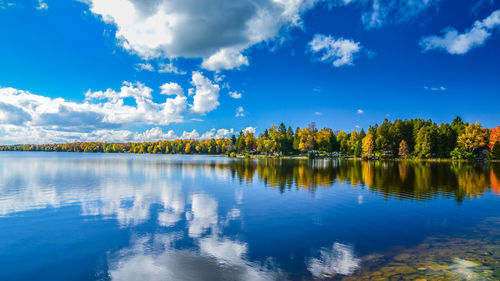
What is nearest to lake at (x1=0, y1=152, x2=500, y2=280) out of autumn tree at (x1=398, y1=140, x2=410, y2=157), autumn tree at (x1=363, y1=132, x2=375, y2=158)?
autumn tree at (x1=363, y1=132, x2=375, y2=158)

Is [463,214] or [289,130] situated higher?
[289,130]

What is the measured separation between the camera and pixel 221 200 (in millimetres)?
24281

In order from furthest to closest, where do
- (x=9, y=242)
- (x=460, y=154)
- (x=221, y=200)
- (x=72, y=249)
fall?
(x=460, y=154) < (x=221, y=200) < (x=9, y=242) < (x=72, y=249)

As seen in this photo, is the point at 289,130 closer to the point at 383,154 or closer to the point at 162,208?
the point at 383,154

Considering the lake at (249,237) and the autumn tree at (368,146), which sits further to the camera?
the autumn tree at (368,146)

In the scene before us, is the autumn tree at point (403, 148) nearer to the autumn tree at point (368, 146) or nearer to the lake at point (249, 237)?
the autumn tree at point (368, 146)

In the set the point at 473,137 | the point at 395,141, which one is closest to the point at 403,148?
the point at 395,141

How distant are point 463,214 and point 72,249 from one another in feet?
81.0

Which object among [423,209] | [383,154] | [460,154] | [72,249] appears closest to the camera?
[72,249]

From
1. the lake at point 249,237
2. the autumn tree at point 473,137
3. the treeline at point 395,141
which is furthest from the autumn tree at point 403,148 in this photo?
the lake at point 249,237

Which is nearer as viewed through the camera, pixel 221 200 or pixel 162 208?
pixel 162 208

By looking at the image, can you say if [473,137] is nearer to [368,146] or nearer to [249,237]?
[368,146]

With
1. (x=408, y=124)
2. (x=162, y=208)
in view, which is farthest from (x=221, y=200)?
(x=408, y=124)

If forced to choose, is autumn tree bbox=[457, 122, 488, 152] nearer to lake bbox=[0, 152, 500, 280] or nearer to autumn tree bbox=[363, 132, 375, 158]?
autumn tree bbox=[363, 132, 375, 158]
